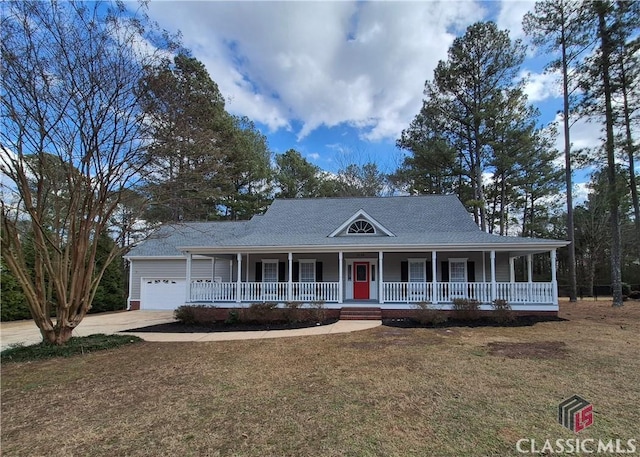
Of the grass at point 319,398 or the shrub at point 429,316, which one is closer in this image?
the grass at point 319,398

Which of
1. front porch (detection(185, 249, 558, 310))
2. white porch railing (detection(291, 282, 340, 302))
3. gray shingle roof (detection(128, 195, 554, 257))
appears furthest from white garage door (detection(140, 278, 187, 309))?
white porch railing (detection(291, 282, 340, 302))

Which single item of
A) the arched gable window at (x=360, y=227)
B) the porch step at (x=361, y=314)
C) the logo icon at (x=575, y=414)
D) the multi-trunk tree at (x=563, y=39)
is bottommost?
the porch step at (x=361, y=314)

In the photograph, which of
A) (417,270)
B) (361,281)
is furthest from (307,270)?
(417,270)

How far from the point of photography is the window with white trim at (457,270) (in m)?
15.1

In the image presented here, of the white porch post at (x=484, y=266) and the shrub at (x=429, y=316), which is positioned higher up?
the white porch post at (x=484, y=266)

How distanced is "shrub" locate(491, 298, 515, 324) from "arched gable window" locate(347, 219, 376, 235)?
5827 millimetres

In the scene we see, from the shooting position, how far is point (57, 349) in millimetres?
8258

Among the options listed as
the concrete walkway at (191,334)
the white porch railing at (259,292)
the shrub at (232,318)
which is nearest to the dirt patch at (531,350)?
the concrete walkway at (191,334)

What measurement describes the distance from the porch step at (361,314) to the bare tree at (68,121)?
8.37 meters

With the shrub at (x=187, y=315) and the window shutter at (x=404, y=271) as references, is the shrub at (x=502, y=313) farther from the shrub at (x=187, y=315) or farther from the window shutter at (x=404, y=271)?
the shrub at (x=187, y=315)

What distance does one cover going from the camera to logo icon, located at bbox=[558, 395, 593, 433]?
3918 millimetres

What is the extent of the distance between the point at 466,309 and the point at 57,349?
1247 cm

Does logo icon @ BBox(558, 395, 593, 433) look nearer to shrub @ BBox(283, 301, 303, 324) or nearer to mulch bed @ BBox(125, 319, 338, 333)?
mulch bed @ BBox(125, 319, 338, 333)

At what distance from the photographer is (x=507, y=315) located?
11852 millimetres
